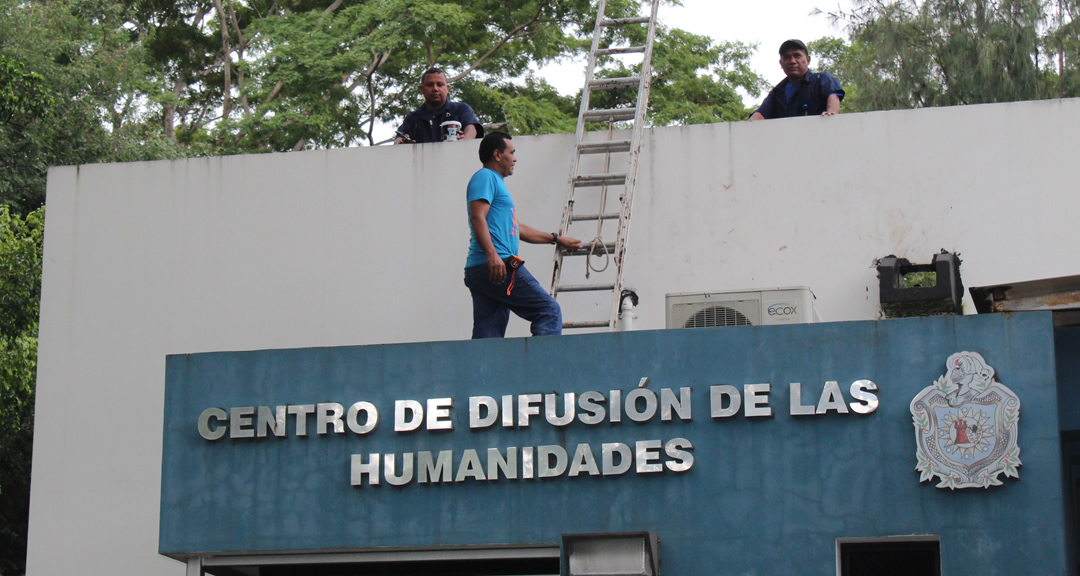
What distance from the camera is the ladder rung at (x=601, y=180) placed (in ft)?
32.9

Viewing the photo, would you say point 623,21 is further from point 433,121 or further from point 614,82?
point 433,121

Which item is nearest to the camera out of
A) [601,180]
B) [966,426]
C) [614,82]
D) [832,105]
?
[966,426]

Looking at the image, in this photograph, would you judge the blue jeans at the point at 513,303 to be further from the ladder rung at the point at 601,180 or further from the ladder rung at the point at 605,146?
the ladder rung at the point at 605,146

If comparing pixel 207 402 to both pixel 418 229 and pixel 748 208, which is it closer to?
pixel 418 229

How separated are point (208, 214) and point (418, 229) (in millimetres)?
1647

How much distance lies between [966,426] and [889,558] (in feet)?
2.75

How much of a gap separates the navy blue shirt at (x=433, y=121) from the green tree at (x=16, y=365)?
8.01 m

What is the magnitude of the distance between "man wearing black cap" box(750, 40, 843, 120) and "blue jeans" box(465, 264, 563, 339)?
278cm

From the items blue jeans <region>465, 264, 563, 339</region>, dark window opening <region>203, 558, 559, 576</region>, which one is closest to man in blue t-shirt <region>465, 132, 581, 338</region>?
blue jeans <region>465, 264, 563, 339</region>

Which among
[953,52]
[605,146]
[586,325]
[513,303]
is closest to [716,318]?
[586,325]

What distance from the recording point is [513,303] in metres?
8.69

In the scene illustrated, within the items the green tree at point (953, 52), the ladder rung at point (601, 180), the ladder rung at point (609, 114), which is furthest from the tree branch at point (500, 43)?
the ladder rung at point (601, 180)

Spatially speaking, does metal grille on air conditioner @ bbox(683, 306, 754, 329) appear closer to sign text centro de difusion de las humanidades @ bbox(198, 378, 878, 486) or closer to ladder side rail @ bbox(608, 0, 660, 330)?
ladder side rail @ bbox(608, 0, 660, 330)

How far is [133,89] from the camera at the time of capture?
75.0ft
